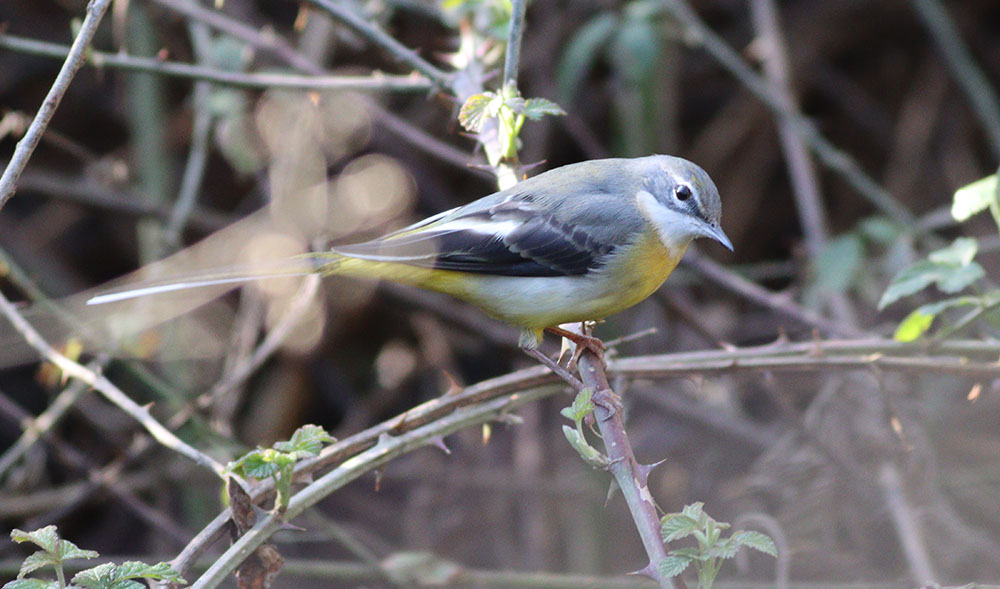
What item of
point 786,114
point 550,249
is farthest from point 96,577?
point 786,114

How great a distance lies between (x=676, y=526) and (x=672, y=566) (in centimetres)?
13

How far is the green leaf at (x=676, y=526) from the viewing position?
189 centimetres

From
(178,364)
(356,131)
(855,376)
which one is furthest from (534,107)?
(356,131)

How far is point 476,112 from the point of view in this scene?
2.52 m

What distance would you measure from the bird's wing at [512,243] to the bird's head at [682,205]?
0.73ft

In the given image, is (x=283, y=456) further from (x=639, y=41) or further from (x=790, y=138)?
(x=790, y=138)

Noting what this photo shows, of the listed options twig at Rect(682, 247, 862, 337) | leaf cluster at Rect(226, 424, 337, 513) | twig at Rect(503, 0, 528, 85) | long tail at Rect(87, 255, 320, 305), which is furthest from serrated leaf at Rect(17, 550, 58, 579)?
twig at Rect(682, 247, 862, 337)

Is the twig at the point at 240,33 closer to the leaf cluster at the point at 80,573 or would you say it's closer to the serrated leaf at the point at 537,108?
the serrated leaf at the point at 537,108

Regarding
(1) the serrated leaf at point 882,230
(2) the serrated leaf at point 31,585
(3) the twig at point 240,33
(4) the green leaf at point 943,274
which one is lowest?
(2) the serrated leaf at point 31,585

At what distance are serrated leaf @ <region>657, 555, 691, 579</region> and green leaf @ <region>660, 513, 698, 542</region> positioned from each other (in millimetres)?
46

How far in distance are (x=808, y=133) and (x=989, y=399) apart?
5.21ft

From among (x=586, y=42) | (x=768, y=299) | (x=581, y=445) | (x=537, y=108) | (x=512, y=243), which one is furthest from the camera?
(x=586, y=42)

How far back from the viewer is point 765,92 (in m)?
4.50

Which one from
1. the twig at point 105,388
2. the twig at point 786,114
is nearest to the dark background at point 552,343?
the twig at point 786,114
